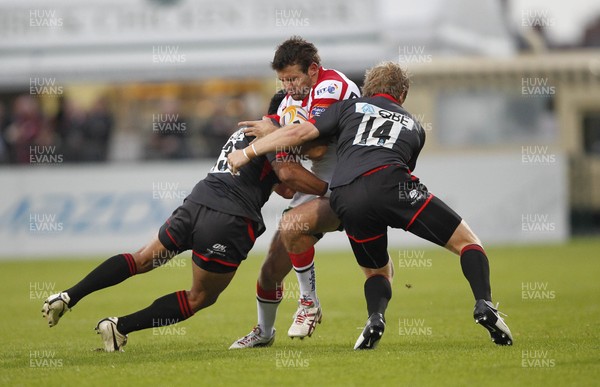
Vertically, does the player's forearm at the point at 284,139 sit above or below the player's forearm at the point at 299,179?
above

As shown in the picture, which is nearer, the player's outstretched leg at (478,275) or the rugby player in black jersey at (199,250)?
the player's outstretched leg at (478,275)

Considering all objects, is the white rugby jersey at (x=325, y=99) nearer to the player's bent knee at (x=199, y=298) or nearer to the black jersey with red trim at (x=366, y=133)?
the black jersey with red trim at (x=366, y=133)

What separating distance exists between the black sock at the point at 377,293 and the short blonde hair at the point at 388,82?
1.40 metres

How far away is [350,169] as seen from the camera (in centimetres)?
778

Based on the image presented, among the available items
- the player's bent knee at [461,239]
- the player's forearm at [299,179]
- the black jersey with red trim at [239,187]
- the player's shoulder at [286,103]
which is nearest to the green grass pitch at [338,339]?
the player's bent knee at [461,239]

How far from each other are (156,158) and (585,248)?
8886 millimetres

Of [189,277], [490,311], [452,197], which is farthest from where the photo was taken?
[452,197]

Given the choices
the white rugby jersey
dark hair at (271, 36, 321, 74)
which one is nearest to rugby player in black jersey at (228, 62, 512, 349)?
the white rugby jersey

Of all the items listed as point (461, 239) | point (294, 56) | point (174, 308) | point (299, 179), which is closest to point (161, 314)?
point (174, 308)

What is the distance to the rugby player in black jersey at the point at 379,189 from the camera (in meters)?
7.62

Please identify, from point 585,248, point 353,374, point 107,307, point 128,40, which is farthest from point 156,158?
point 353,374

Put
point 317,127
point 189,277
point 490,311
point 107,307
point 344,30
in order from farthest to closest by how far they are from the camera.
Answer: point 344,30 → point 189,277 → point 107,307 → point 317,127 → point 490,311

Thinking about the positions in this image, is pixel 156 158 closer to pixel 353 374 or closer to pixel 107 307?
pixel 107 307

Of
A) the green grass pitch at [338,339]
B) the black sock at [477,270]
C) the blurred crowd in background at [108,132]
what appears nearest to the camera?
the green grass pitch at [338,339]
